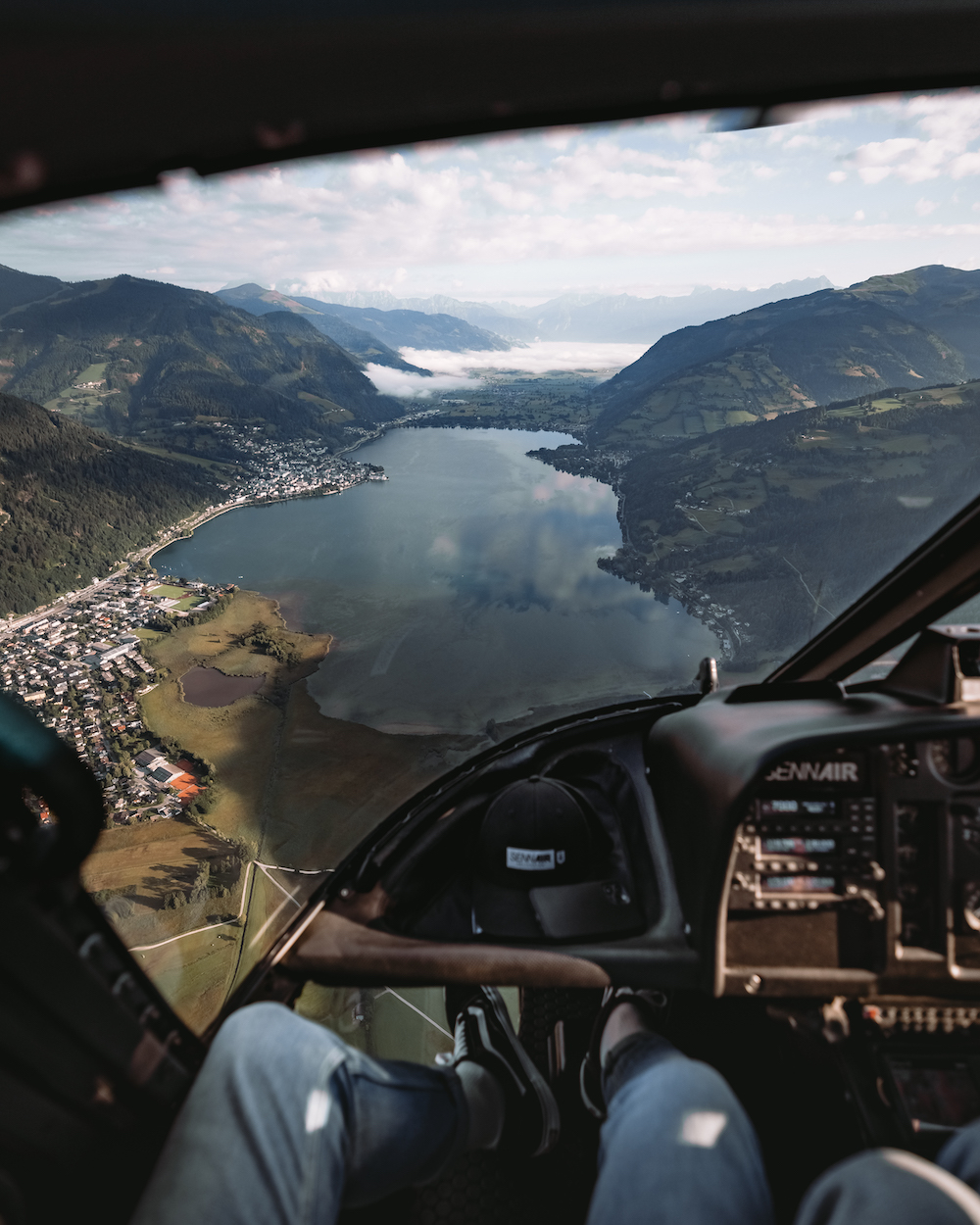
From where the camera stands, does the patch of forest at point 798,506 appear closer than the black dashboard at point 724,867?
No

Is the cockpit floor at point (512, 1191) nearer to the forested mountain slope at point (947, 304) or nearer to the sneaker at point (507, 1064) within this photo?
the sneaker at point (507, 1064)

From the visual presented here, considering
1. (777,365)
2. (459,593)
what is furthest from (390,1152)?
(459,593)

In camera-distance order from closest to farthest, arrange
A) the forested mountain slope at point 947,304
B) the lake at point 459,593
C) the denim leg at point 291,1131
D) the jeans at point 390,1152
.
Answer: the jeans at point 390,1152 < the denim leg at point 291,1131 < the forested mountain slope at point 947,304 < the lake at point 459,593

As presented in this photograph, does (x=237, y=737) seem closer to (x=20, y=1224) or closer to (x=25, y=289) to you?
(x=20, y=1224)

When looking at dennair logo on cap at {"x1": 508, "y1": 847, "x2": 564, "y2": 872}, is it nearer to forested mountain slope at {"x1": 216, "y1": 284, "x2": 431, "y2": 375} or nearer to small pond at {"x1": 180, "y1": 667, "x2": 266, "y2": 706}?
small pond at {"x1": 180, "y1": 667, "x2": 266, "y2": 706}

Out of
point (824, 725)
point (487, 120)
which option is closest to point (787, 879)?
point (824, 725)

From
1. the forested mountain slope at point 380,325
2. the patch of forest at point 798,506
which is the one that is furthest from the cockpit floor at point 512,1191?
the forested mountain slope at point 380,325

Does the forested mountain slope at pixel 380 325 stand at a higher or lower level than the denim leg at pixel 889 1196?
higher
